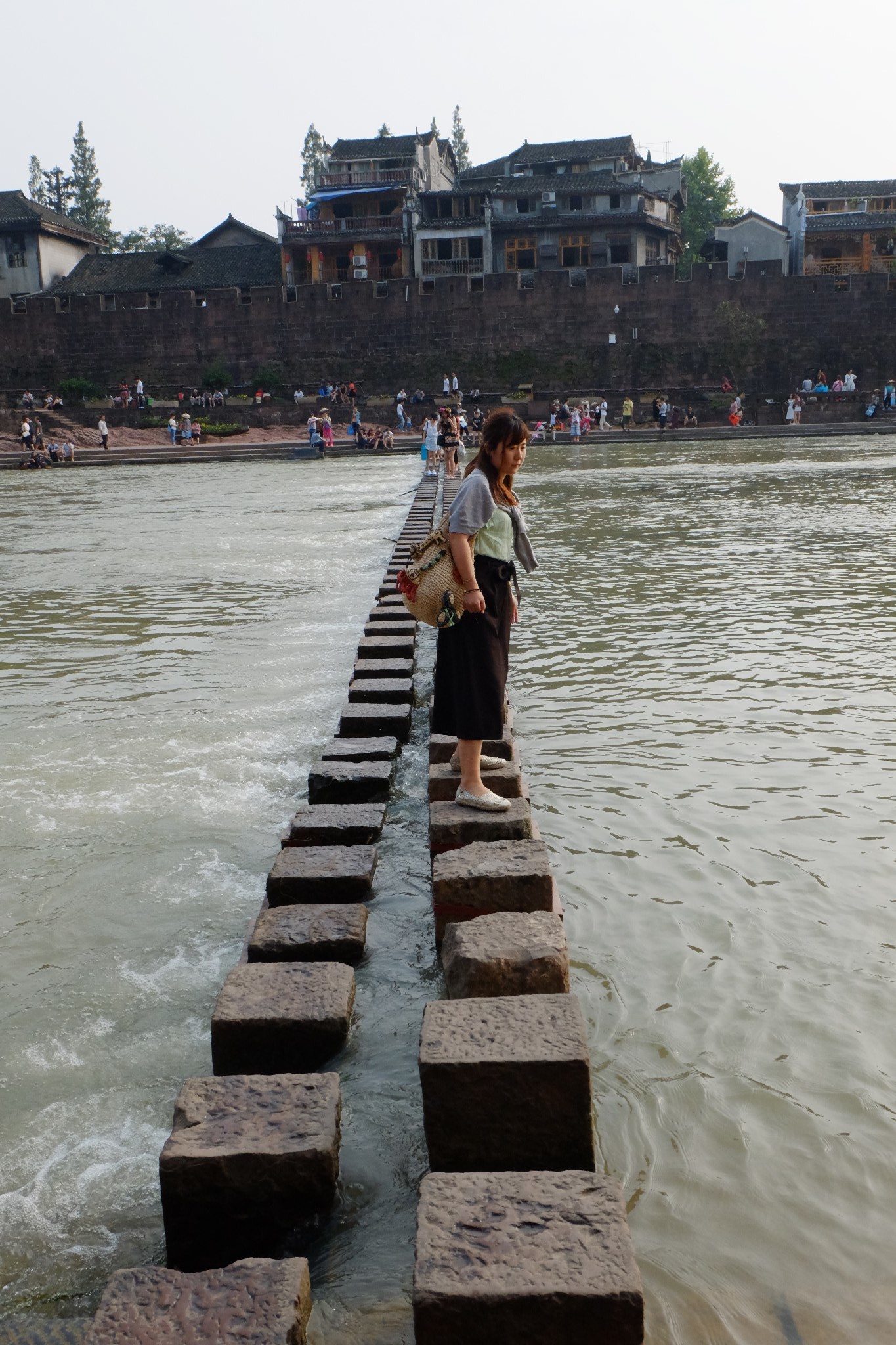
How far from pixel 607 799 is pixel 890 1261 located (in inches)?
106

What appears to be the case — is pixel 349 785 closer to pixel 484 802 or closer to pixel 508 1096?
pixel 484 802

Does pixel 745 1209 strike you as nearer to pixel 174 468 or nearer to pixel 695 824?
pixel 695 824

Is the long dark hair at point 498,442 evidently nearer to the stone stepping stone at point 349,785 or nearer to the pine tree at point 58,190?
the stone stepping stone at point 349,785

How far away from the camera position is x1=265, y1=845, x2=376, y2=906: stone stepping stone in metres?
3.67

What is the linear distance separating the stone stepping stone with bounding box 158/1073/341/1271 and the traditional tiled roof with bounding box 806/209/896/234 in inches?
2149

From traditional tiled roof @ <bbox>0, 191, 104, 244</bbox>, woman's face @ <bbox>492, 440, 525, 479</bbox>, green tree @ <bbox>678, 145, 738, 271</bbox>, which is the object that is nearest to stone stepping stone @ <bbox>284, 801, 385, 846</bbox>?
woman's face @ <bbox>492, 440, 525, 479</bbox>

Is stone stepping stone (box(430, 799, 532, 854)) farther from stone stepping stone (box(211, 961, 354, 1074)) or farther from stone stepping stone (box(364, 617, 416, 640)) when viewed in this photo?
stone stepping stone (box(364, 617, 416, 640))

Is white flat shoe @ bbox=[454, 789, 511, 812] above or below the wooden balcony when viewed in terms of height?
below

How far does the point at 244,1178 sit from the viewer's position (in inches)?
90.6

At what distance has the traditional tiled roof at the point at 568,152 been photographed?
2048 inches

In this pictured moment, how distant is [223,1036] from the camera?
110 inches

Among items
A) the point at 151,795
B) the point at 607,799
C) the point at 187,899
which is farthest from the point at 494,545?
the point at 151,795

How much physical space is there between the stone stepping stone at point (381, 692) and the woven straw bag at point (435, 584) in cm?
165

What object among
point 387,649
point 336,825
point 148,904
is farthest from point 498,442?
point 387,649
